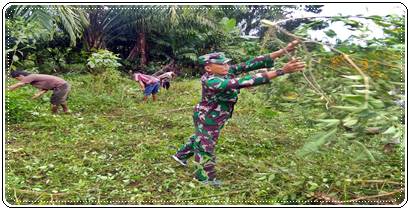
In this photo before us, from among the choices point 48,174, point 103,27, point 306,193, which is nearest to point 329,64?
point 306,193

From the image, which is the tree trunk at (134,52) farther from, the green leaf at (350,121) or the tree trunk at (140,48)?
Answer: the green leaf at (350,121)

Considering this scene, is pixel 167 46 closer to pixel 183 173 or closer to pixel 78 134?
pixel 78 134

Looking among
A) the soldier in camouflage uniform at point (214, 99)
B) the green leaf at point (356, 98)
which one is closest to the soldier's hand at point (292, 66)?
the soldier in camouflage uniform at point (214, 99)

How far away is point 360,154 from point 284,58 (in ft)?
5.19

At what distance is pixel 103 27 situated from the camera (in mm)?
6566

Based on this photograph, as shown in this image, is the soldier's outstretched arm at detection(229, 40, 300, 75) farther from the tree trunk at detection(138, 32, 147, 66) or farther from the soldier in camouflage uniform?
the tree trunk at detection(138, 32, 147, 66)

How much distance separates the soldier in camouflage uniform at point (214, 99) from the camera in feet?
11.5

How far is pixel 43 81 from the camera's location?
6.66 m

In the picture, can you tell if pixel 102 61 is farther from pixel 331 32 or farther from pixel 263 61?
pixel 331 32

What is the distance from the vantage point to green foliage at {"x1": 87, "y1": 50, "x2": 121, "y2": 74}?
7.43 m

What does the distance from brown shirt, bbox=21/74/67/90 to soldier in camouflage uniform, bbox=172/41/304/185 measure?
356 centimetres

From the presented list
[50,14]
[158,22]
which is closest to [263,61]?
[50,14]

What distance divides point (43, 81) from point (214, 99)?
12.8 feet

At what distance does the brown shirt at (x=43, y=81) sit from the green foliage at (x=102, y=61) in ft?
2.44
